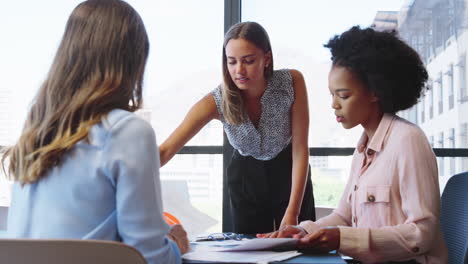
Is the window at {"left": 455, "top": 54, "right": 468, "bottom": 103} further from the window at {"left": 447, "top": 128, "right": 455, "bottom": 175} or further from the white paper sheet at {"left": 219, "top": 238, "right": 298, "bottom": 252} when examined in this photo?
the white paper sheet at {"left": 219, "top": 238, "right": 298, "bottom": 252}

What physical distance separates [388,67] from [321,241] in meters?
0.48

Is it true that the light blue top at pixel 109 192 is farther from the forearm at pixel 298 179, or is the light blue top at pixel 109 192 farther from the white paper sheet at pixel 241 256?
the forearm at pixel 298 179

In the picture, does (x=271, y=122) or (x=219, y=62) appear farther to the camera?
(x=219, y=62)

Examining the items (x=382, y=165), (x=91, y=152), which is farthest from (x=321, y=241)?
(x=91, y=152)

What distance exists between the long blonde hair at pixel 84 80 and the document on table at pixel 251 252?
1.21ft

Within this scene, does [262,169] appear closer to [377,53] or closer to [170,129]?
[377,53]

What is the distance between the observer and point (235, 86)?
236 centimetres

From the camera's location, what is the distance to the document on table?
1.21 metres

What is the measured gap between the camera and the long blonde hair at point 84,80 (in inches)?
43.4

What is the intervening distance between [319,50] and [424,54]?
0.70 m

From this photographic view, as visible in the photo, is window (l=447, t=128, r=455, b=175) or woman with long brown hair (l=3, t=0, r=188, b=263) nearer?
woman with long brown hair (l=3, t=0, r=188, b=263)

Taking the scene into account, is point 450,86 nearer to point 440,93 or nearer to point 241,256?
point 440,93

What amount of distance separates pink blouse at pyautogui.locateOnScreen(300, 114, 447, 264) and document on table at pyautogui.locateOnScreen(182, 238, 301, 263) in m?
0.14

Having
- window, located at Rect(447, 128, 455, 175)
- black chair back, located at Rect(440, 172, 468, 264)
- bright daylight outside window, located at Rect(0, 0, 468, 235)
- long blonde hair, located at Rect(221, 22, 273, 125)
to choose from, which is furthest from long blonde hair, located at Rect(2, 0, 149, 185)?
window, located at Rect(447, 128, 455, 175)
